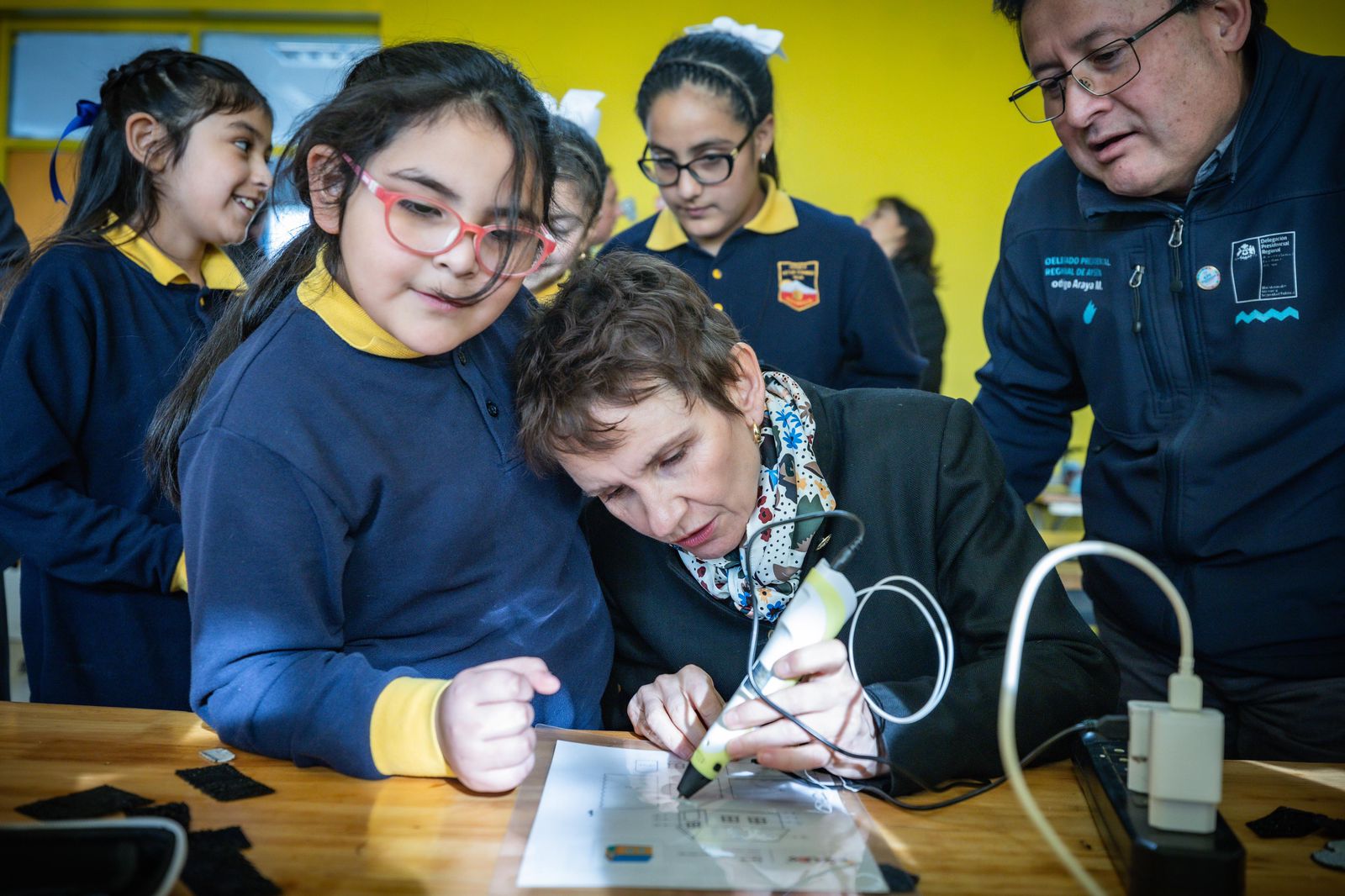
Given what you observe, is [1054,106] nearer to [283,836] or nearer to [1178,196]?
[1178,196]

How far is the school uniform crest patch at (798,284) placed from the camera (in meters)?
2.56

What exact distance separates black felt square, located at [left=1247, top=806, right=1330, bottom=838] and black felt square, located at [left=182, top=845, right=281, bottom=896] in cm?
86

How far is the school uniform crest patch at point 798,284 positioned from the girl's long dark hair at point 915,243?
2.57m

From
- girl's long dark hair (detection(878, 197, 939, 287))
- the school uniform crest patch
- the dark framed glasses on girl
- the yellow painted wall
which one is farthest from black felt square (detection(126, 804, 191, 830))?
the yellow painted wall

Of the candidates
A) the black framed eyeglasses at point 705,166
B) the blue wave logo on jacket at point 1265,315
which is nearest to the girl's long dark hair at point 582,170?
the black framed eyeglasses at point 705,166

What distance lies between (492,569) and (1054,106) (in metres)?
1.07

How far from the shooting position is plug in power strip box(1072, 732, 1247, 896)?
833 millimetres

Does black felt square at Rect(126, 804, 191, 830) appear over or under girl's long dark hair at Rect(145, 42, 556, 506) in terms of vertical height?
under

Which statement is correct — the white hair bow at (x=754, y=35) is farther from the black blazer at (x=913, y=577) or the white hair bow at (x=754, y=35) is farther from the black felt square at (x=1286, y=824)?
the black felt square at (x=1286, y=824)

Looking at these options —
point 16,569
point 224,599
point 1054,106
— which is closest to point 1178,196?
point 1054,106

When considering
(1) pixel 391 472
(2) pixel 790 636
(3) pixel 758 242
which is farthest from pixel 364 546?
(3) pixel 758 242

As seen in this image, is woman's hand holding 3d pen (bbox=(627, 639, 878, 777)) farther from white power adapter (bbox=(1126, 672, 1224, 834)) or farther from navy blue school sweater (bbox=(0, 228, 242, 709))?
navy blue school sweater (bbox=(0, 228, 242, 709))

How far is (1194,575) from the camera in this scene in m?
1.67

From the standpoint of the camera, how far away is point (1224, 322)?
1609 mm
